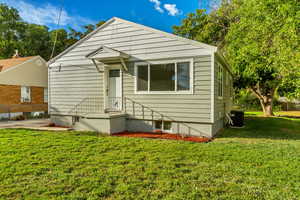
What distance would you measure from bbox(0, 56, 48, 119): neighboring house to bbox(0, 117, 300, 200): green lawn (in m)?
9.79

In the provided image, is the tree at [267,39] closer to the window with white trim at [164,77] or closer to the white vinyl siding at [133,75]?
the white vinyl siding at [133,75]

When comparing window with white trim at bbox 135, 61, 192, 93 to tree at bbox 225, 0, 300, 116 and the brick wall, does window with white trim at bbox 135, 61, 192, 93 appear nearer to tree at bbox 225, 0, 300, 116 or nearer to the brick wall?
tree at bbox 225, 0, 300, 116

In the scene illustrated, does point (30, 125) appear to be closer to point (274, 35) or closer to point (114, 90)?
point (114, 90)

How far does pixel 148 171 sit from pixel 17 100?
47.3 ft

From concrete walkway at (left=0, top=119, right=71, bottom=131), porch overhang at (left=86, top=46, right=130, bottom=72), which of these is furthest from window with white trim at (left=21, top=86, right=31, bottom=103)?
porch overhang at (left=86, top=46, right=130, bottom=72)

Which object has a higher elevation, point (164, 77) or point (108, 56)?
point (108, 56)

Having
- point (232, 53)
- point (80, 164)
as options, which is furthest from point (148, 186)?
point (232, 53)

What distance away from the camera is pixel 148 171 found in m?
3.48

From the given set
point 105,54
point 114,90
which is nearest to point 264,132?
point 114,90

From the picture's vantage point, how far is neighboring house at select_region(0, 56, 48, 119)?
1300 cm

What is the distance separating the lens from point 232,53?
1261 centimetres

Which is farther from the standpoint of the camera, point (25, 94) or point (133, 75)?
point (25, 94)

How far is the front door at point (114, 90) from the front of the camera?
8.24 m

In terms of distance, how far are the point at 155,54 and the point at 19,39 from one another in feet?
90.4
